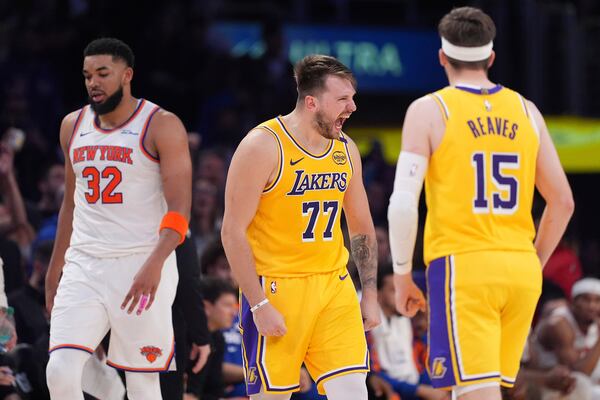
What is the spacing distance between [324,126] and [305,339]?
107 cm

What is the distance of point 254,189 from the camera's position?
6090 millimetres

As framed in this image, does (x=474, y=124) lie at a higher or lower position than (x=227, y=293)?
higher

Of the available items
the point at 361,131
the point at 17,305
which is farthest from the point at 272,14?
the point at 17,305

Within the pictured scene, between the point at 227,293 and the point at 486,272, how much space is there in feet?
11.9

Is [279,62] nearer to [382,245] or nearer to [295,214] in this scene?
[382,245]

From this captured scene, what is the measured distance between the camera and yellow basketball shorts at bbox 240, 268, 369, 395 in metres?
6.13

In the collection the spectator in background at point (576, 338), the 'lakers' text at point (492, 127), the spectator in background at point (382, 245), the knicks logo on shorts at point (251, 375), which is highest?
the 'lakers' text at point (492, 127)

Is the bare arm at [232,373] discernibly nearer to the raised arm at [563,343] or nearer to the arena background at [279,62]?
the raised arm at [563,343]

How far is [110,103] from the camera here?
6.93 meters

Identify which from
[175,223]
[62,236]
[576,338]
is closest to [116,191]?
[175,223]

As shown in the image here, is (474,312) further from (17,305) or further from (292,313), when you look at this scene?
(17,305)

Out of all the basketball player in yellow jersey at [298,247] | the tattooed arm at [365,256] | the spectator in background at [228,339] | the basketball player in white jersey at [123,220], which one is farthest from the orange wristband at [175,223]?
the spectator in background at [228,339]

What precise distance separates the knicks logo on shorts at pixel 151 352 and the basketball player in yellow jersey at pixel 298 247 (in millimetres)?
826

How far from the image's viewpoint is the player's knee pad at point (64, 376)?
647 cm
